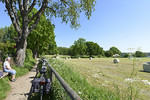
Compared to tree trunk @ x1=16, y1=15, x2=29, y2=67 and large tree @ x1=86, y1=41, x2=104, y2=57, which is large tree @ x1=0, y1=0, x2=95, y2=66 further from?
large tree @ x1=86, y1=41, x2=104, y2=57

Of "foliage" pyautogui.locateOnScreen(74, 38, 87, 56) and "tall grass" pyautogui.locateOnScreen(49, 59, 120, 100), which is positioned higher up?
"foliage" pyautogui.locateOnScreen(74, 38, 87, 56)

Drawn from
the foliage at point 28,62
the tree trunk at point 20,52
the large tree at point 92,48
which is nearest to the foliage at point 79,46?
the large tree at point 92,48

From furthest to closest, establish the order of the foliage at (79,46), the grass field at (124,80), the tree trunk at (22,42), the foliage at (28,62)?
the foliage at (79,46), the foliage at (28,62), the tree trunk at (22,42), the grass field at (124,80)

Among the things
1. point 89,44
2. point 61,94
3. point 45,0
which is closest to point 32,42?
point 45,0

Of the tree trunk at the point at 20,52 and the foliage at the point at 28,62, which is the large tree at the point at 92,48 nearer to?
the foliage at the point at 28,62

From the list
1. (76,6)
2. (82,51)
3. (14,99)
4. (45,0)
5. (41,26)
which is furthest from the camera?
(82,51)

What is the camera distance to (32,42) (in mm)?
24359

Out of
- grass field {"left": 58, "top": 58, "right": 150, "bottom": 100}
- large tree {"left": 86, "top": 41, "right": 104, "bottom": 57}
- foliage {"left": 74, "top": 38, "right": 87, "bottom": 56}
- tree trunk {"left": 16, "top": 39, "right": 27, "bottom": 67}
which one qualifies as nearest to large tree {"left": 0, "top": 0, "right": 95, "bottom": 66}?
tree trunk {"left": 16, "top": 39, "right": 27, "bottom": 67}

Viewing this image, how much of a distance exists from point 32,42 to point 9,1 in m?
16.0

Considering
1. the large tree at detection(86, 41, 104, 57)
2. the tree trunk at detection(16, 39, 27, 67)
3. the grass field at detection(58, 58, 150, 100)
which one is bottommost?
the grass field at detection(58, 58, 150, 100)

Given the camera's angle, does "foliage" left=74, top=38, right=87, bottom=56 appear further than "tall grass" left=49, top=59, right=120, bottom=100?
Yes

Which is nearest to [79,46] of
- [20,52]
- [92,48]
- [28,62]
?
[92,48]

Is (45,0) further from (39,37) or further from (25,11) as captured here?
(39,37)

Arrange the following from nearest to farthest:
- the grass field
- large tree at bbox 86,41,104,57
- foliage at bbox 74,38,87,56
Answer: the grass field → foliage at bbox 74,38,87,56 → large tree at bbox 86,41,104,57
